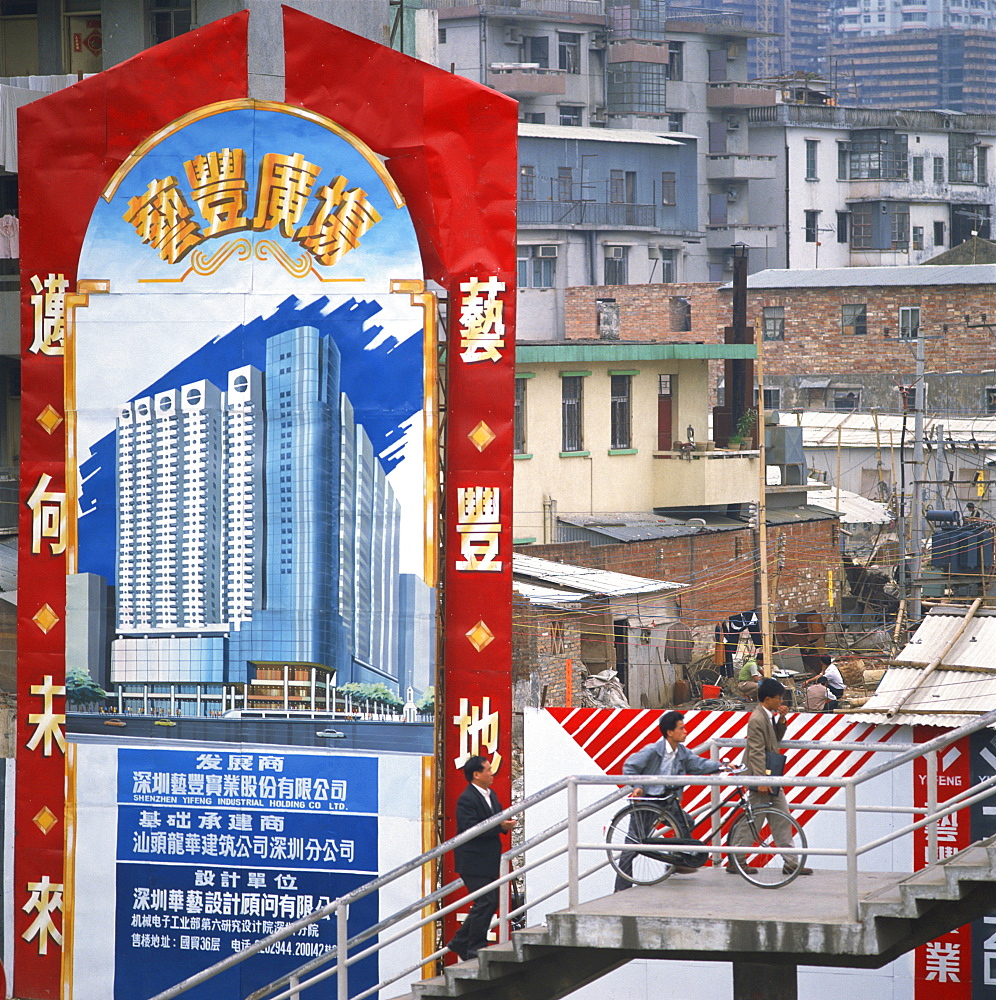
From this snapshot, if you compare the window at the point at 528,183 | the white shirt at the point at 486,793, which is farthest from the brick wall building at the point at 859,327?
the white shirt at the point at 486,793

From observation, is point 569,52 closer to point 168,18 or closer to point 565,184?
point 565,184

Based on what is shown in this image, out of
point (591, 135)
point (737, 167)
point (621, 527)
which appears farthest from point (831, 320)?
point (621, 527)

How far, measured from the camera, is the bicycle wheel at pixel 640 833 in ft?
41.0

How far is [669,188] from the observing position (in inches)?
2788

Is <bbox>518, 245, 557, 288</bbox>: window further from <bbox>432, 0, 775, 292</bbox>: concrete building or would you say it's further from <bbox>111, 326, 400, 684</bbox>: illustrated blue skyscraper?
<bbox>111, 326, 400, 684</bbox>: illustrated blue skyscraper

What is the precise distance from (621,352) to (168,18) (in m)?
20.9

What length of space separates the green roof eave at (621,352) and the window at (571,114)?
115 feet

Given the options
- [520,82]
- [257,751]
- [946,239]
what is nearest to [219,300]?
[257,751]

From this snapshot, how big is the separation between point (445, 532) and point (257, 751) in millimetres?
2678

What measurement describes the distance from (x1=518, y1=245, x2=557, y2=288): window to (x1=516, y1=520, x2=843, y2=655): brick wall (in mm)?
24496

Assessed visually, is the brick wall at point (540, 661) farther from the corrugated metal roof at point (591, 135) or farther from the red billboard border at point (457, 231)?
the corrugated metal roof at point (591, 135)

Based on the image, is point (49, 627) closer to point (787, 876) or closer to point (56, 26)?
point (787, 876)

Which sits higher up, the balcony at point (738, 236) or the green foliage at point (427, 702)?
the balcony at point (738, 236)

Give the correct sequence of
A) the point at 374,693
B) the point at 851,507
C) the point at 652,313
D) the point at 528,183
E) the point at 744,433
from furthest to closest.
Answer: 1. the point at 528,183
2. the point at 652,313
3. the point at 851,507
4. the point at 744,433
5. the point at 374,693
